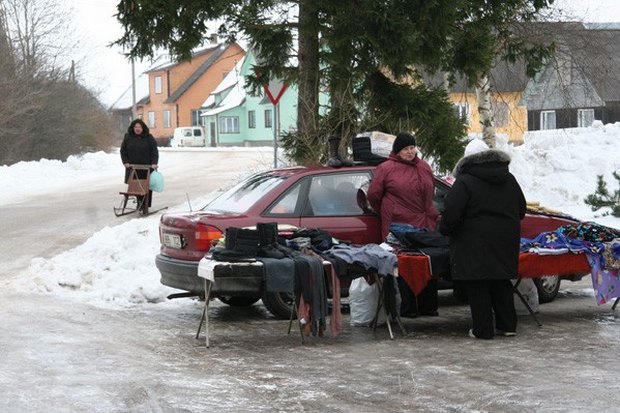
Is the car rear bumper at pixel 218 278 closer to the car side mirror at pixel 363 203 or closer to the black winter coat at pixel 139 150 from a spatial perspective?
the car side mirror at pixel 363 203

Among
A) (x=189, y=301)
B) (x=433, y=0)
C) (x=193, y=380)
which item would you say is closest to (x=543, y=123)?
(x=433, y=0)

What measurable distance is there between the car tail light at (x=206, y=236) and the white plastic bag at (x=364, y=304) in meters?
1.41

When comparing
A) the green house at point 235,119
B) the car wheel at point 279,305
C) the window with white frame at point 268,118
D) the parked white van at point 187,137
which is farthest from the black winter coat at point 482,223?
the parked white van at point 187,137

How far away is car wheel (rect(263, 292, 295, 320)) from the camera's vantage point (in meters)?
10.9

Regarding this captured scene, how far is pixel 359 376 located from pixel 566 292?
5694 mm

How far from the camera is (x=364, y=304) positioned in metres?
10.4

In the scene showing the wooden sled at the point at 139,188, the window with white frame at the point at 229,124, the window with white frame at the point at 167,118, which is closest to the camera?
the wooden sled at the point at 139,188

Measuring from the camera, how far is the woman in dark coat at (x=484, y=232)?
31.8 feet

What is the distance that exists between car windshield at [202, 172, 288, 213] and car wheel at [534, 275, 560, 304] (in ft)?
10.2

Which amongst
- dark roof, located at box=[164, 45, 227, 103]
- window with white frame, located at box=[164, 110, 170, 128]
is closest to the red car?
dark roof, located at box=[164, 45, 227, 103]

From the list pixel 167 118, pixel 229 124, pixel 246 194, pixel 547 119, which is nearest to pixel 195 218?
pixel 246 194

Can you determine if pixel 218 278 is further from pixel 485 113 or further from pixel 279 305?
pixel 485 113

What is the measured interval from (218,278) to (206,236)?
1124 millimetres

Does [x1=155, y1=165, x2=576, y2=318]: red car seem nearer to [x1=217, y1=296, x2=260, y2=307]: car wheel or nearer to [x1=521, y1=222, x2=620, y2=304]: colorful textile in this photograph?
[x1=217, y1=296, x2=260, y2=307]: car wheel
